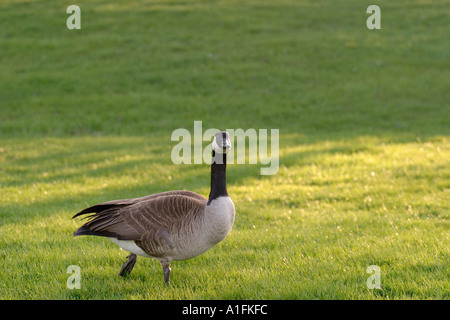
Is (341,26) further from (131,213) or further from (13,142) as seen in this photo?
(131,213)

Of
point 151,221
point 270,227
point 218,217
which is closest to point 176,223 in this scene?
point 151,221

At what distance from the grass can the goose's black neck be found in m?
1.38

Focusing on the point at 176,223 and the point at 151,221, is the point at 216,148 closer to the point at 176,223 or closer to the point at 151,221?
the point at 176,223

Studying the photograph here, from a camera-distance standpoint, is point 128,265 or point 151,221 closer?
point 151,221

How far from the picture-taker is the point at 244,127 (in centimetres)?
2339

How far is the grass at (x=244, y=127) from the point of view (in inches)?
295

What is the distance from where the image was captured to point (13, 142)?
2025 cm

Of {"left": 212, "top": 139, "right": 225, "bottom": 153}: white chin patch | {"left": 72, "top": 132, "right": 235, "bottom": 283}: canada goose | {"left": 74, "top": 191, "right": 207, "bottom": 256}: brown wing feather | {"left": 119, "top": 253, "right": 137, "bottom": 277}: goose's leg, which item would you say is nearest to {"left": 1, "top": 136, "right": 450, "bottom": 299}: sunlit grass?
{"left": 119, "top": 253, "right": 137, "bottom": 277}: goose's leg

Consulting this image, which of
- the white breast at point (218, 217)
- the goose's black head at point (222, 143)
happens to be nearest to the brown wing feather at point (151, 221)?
the white breast at point (218, 217)

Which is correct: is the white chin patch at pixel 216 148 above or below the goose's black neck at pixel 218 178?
above

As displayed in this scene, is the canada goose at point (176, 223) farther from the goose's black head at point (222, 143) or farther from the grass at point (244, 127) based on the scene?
the grass at point (244, 127)

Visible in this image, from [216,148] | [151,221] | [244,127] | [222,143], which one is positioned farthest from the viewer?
[244,127]

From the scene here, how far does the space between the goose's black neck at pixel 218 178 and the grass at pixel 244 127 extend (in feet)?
4.52

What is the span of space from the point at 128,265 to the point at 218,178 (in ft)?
6.75
